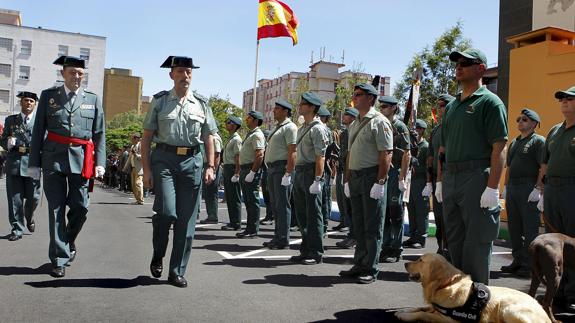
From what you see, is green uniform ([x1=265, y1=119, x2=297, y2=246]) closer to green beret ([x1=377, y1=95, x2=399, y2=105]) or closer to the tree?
green beret ([x1=377, y1=95, x2=399, y2=105])

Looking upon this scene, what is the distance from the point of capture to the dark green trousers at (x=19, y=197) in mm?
7844

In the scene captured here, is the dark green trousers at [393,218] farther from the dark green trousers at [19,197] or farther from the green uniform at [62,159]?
the dark green trousers at [19,197]

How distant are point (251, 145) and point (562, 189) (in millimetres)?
5740

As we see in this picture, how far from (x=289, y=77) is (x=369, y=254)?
Answer: 10735 centimetres

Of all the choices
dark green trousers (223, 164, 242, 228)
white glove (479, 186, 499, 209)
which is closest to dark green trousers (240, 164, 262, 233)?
dark green trousers (223, 164, 242, 228)

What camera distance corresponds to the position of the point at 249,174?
30.6ft

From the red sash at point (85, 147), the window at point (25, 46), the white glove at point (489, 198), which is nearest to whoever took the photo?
the white glove at point (489, 198)

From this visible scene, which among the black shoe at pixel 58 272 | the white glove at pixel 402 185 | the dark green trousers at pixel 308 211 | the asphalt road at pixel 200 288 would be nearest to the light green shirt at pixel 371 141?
the dark green trousers at pixel 308 211

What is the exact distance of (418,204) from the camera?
873cm

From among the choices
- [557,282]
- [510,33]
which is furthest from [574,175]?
[510,33]

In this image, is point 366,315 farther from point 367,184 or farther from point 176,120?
point 176,120

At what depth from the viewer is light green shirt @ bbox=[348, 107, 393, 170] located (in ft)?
19.2

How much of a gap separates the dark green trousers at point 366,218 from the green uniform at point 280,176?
1.97m

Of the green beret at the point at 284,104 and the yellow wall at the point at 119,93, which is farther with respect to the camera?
the yellow wall at the point at 119,93
